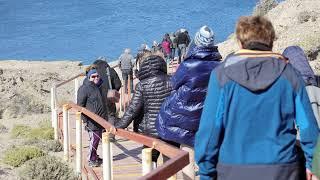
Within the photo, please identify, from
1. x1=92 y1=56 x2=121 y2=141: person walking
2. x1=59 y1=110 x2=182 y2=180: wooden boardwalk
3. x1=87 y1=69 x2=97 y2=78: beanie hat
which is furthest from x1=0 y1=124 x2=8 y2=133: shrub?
x1=87 y1=69 x2=97 y2=78: beanie hat

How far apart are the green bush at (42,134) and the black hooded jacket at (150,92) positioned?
7.83 meters

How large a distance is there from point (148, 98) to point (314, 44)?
14150 mm

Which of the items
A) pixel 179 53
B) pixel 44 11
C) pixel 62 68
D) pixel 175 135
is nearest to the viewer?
pixel 175 135

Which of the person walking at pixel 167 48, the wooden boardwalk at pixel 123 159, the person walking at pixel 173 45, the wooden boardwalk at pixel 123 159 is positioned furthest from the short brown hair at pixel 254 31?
the person walking at pixel 167 48

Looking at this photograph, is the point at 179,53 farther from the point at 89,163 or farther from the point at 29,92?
the point at 89,163

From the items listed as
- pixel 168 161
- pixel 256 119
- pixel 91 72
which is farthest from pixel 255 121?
pixel 91 72

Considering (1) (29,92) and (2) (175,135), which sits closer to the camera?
(2) (175,135)

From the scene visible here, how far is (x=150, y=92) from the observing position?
5.70m

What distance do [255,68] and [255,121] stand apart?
10.6 inches

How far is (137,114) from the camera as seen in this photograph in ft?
19.1

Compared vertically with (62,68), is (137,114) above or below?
above

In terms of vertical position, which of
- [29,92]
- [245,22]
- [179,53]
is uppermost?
[245,22]

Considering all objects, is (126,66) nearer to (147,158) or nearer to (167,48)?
(167,48)

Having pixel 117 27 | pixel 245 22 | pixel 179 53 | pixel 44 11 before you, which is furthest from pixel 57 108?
pixel 44 11
